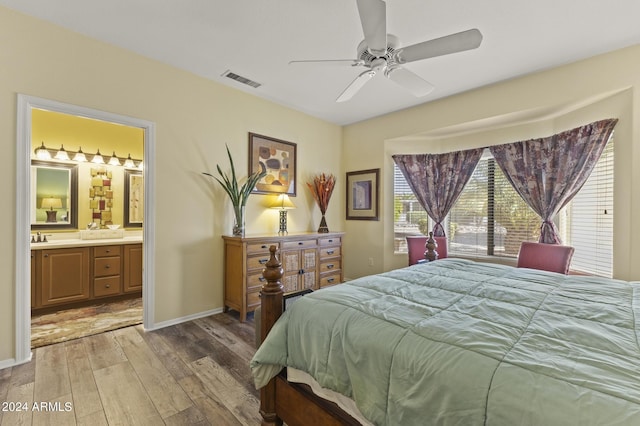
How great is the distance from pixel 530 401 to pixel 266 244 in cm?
289

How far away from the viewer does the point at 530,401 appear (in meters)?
0.78

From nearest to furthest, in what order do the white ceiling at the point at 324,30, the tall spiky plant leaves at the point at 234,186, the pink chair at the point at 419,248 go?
the white ceiling at the point at 324,30 < the tall spiky plant leaves at the point at 234,186 < the pink chair at the point at 419,248

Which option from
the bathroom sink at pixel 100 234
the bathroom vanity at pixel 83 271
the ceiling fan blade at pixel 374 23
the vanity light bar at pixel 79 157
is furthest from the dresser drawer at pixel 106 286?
the ceiling fan blade at pixel 374 23

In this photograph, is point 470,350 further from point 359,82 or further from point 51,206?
point 51,206

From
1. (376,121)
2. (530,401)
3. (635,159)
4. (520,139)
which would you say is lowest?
(530,401)

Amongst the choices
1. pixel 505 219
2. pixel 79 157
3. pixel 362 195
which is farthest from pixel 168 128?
pixel 505 219

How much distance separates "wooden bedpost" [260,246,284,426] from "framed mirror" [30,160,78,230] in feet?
12.7

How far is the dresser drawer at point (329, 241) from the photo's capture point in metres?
4.04

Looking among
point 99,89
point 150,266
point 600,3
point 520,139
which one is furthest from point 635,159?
point 99,89

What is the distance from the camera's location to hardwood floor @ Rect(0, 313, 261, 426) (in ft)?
5.71

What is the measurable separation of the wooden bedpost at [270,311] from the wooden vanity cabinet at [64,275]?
3.26m

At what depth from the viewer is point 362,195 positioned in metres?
4.88

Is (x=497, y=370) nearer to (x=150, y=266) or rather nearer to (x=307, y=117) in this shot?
(x=150, y=266)

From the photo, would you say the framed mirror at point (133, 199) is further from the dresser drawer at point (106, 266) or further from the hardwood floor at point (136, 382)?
the hardwood floor at point (136, 382)
